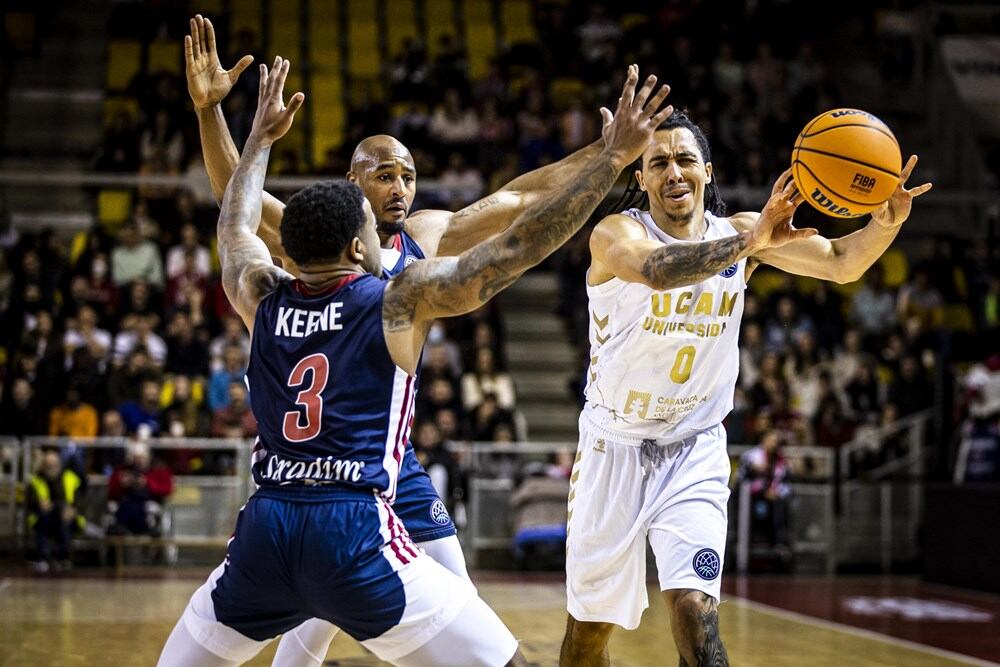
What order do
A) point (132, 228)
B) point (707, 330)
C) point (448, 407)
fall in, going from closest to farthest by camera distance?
point (707, 330) < point (448, 407) < point (132, 228)

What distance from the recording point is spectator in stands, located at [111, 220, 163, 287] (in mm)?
15836

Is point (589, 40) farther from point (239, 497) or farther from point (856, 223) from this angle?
point (239, 497)

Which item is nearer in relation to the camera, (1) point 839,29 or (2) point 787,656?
(2) point 787,656

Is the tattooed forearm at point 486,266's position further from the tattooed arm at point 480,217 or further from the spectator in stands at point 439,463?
the spectator in stands at point 439,463

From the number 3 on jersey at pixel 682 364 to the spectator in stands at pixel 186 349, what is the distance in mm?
10100

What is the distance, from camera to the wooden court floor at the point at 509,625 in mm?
8312

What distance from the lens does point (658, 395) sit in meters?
5.41

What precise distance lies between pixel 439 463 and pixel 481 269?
32.4ft

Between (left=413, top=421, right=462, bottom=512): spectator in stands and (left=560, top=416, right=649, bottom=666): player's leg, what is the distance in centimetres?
808

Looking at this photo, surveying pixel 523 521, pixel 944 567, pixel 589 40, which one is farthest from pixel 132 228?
pixel 944 567

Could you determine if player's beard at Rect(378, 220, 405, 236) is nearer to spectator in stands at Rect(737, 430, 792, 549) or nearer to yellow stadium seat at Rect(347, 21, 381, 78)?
spectator in stands at Rect(737, 430, 792, 549)

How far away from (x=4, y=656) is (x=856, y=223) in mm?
13839

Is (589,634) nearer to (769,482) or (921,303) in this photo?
(769,482)

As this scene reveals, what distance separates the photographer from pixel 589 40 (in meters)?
20.4
